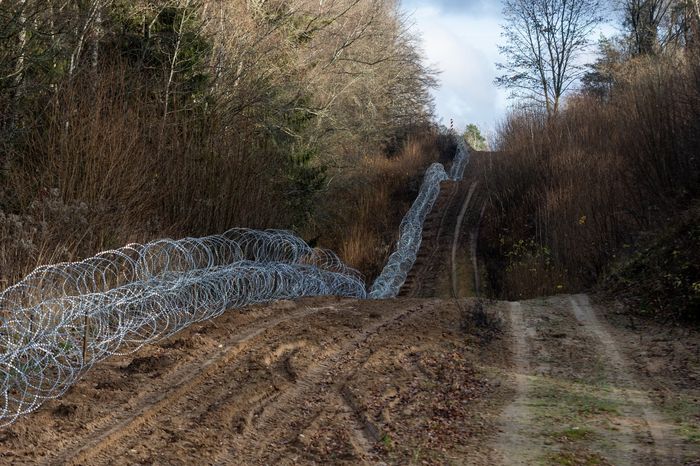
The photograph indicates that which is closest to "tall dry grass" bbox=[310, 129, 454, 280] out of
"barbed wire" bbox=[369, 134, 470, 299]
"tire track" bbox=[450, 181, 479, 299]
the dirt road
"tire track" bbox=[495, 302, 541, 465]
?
"barbed wire" bbox=[369, 134, 470, 299]

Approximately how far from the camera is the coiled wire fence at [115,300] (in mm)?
6609

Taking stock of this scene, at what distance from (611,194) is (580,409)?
42.7 feet

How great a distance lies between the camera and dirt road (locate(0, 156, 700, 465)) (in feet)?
18.5

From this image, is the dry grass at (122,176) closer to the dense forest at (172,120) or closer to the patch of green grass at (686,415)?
the dense forest at (172,120)

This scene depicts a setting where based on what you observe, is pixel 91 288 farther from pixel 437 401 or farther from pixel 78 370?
pixel 437 401

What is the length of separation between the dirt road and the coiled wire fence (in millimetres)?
299

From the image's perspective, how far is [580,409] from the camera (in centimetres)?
705

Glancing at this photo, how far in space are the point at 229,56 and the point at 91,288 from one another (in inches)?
390

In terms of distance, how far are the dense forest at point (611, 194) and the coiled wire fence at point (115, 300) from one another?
624cm

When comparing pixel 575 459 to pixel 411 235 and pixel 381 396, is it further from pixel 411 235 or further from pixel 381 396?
pixel 411 235

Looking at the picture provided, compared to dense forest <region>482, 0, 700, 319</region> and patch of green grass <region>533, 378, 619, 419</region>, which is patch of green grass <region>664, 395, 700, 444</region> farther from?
dense forest <region>482, 0, 700, 319</region>

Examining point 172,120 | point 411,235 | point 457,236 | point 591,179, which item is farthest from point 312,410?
point 457,236

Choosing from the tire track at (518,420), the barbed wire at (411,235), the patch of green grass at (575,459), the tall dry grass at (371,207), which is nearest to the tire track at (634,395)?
the patch of green grass at (575,459)

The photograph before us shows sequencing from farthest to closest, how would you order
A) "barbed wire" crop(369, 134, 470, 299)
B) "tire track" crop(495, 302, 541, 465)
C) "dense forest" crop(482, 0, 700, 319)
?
"barbed wire" crop(369, 134, 470, 299) → "dense forest" crop(482, 0, 700, 319) → "tire track" crop(495, 302, 541, 465)
